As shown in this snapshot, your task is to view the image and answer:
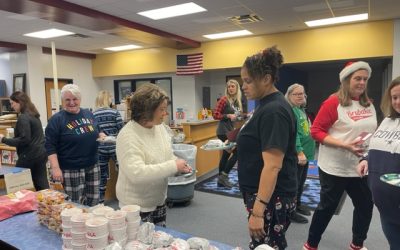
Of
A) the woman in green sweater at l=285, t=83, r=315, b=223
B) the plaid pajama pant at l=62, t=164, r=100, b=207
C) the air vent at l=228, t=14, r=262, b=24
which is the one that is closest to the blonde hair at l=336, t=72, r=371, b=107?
the woman in green sweater at l=285, t=83, r=315, b=223

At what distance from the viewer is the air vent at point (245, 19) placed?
5555 millimetres

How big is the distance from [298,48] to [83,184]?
18.8ft

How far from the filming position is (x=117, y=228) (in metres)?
1.21

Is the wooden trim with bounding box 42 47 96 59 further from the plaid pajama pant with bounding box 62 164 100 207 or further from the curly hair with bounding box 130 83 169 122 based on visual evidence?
the curly hair with bounding box 130 83 169 122

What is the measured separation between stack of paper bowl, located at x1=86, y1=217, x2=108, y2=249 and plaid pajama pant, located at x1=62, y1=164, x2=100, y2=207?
1.60m

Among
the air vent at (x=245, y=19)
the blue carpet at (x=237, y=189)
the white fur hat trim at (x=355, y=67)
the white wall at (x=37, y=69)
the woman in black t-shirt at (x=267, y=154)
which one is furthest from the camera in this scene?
the white wall at (x=37, y=69)

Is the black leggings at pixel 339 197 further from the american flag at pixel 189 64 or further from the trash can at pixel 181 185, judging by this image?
the american flag at pixel 189 64

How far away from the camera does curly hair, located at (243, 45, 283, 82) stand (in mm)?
1444

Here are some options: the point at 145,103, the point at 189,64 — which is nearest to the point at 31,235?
the point at 145,103

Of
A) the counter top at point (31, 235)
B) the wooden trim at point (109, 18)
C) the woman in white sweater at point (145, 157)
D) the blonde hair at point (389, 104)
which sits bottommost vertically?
the counter top at point (31, 235)

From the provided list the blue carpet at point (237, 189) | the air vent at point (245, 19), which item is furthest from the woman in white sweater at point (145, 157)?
the air vent at point (245, 19)

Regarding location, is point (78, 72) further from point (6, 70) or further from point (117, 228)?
point (117, 228)

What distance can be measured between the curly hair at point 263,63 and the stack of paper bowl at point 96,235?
3.11 ft

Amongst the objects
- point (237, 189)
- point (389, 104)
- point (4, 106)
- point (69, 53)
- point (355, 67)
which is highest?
point (69, 53)
